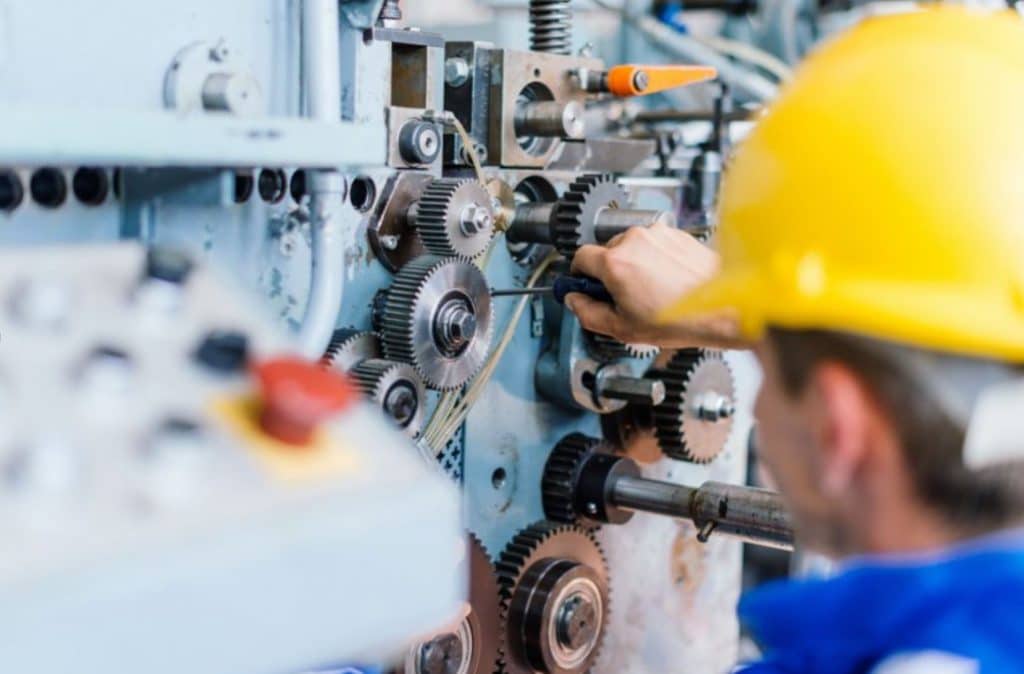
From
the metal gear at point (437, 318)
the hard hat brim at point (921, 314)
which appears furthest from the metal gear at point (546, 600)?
the hard hat brim at point (921, 314)

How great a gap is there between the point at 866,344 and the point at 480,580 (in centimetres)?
72

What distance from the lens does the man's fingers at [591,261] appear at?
1.25 meters

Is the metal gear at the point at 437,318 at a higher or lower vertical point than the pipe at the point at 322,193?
lower

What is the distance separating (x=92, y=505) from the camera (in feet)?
1.80

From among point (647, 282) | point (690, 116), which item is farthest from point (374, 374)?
point (690, 116)

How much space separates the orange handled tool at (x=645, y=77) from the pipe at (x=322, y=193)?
22.1 inches

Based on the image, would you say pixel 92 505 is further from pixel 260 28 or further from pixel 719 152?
pixel 719 152

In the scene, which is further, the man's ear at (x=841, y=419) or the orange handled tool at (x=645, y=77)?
the orange handled tool at (x=645, y=77)

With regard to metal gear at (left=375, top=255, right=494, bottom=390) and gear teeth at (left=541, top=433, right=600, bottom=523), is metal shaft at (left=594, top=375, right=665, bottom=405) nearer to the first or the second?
gear teeth at (left=541, top=433, right=600, bottom=523)

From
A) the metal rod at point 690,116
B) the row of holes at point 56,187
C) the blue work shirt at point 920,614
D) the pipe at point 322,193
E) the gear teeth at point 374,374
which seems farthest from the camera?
the metal rod at point 690,116

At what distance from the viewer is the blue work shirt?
690mm

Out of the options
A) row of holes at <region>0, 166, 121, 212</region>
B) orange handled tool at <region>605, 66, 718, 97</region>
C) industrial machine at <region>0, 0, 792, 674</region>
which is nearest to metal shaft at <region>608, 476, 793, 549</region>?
industrial machine at <region>0, 0, 792, 674</region>

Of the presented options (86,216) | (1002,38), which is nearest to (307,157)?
(86,216)

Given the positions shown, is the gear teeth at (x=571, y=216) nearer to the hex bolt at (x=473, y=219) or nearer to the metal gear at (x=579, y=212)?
the metal gear at (x=579, y=212)
